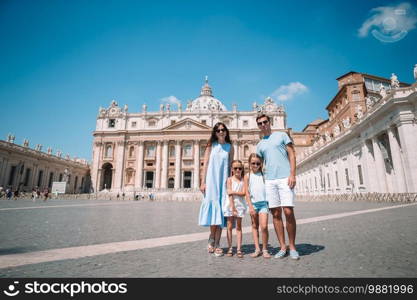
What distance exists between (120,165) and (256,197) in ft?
176

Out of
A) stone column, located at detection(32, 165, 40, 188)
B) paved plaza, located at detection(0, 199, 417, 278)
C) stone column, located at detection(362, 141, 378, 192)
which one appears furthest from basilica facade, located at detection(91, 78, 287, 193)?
paved plaza, located at detection(0, 199, 417, 278)

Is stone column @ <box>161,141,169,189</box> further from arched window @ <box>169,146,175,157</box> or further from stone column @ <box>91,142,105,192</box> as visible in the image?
stone column @ <box>91,142,105,192</box>

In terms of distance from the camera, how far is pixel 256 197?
3.45 meters

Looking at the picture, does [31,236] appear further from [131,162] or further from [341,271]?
[131,162]

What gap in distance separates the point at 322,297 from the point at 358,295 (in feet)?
0.98

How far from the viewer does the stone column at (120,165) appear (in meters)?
51.5

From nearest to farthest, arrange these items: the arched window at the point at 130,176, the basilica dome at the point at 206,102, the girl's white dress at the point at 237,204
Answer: the girl's white dress at the point at 237,204
the arched window at the point at 130,176
the basilica dome at the point at 206,102

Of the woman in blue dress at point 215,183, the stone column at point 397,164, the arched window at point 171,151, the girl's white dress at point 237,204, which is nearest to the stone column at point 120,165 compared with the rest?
the arched window at point 171,151

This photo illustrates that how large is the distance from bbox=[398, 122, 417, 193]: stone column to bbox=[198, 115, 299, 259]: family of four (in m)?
16.6

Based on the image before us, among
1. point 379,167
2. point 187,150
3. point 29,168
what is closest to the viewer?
point 379,167

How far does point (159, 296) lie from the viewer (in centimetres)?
181

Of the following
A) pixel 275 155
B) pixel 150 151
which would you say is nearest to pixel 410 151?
pixel 275 155

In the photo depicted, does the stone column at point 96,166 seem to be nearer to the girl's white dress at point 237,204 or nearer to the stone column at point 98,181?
the stone column at point 98,181

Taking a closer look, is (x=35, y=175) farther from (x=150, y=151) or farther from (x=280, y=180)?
(x=280, y=180)
